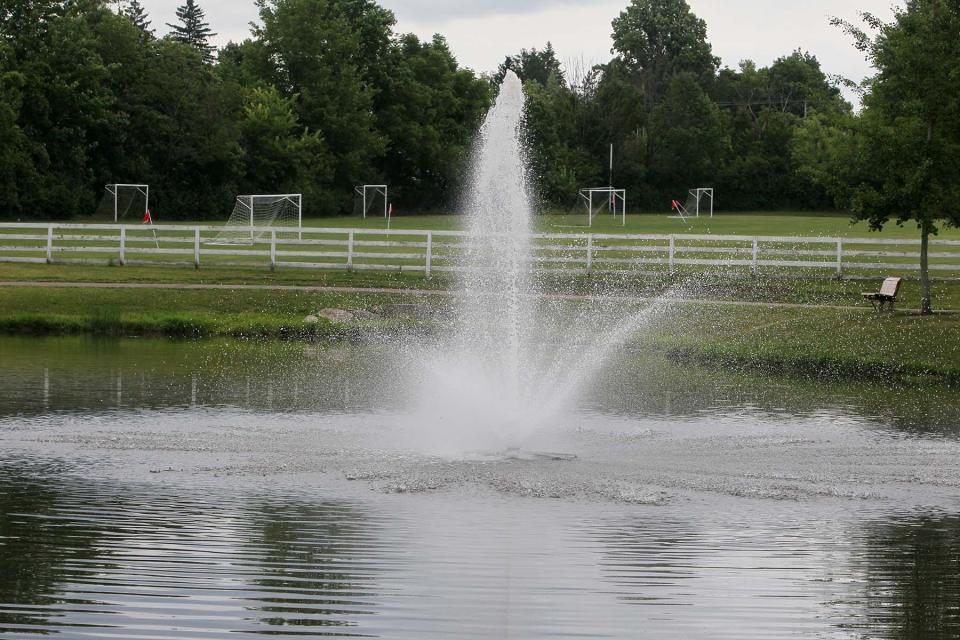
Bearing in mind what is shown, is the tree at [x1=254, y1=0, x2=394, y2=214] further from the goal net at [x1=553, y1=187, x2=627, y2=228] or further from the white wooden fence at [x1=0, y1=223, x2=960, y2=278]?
the white wooden fence at [x1=0, y1=223, x2=960, y2=278]

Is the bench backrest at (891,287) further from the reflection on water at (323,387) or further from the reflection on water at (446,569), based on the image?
the reflection on water at (446,569)

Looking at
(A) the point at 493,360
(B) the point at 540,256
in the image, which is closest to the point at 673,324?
(A) the point at 493,360

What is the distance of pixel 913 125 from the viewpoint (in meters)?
30.3

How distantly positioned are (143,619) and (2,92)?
59.9 metres

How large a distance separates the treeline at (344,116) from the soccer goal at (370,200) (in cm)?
80

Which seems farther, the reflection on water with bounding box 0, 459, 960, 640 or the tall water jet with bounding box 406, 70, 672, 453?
the tall water jet with bounding box 406, 70, 672, 453

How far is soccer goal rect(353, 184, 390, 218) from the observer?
87375mm

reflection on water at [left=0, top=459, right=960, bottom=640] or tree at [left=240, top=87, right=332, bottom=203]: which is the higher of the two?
tree at [left=240, top=87, right=332, bottom=203]

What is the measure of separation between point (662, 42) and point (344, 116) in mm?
51827

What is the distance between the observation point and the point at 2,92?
6462 cm

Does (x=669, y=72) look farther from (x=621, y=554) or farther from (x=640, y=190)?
(x=621, y=554)

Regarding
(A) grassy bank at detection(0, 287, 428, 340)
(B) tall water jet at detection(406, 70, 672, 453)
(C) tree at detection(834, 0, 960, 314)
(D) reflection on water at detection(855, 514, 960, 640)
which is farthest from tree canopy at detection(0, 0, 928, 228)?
(D) reflection on water at detection(855, 514, 960, 640)

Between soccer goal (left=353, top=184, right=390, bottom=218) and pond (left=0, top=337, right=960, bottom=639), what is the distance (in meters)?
66.4

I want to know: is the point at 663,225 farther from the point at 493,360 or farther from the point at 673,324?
the point at 493,360
